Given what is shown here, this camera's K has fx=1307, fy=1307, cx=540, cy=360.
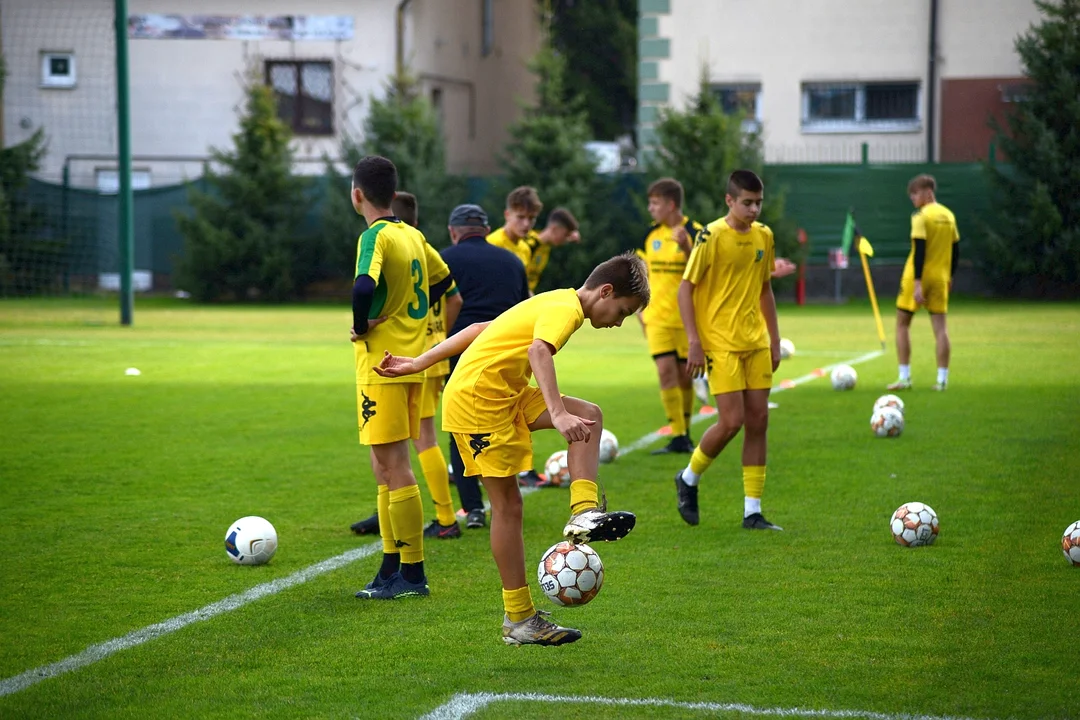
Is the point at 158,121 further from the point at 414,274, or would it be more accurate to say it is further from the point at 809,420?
the point at 414,274

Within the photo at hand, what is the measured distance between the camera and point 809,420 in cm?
1216

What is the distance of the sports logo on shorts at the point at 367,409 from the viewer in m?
6.28

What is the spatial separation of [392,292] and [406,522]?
3.67ft

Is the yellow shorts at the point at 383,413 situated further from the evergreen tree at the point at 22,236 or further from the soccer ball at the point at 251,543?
the evergreen tree at the point at 22,236

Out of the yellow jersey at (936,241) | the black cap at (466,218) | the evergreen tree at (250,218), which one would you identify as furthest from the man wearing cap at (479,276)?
the evergreen tree at (250,218)

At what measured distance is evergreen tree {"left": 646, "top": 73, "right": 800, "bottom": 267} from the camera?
89.2 feet

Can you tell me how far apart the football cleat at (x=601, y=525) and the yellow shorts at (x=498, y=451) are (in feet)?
1.21

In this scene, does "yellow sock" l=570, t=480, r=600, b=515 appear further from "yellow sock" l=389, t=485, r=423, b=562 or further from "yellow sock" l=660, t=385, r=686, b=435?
"yellow sock" l=660, t=385, r=686, b=435

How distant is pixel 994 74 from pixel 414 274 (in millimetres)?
25986

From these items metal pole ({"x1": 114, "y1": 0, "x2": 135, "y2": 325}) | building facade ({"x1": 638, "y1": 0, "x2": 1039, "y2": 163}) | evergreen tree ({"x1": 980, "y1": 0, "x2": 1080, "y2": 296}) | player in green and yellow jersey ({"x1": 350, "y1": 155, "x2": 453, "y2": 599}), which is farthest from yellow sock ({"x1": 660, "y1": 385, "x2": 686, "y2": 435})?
building facade ({"x1": 638, "y1": 0, "x2": 1039, "y2": 163})

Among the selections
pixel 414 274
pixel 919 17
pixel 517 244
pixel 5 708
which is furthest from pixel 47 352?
pixel 919 17

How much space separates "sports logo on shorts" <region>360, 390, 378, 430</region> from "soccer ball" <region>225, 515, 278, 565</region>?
1.00m

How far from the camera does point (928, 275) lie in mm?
14203

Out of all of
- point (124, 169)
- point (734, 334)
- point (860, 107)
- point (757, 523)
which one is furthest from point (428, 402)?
point (860, 107)
